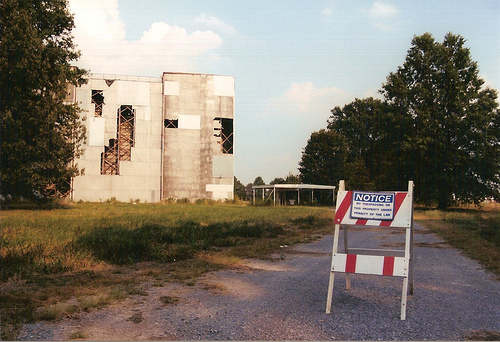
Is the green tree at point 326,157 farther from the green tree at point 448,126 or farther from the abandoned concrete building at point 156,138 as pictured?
the green tree at point 448,126

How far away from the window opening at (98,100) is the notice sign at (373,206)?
172ft

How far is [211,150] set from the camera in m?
56.4

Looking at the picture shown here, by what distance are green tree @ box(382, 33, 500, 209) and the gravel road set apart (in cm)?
3739

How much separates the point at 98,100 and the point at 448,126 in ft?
130

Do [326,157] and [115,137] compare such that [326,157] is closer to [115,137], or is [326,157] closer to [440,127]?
[440,127]

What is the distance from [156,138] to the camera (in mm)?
55188

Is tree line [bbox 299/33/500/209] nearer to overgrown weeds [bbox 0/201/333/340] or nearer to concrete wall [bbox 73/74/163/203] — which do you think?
concrete wall [bbox 73/74/163/203]

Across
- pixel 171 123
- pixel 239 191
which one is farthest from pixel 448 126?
pixel 239 191

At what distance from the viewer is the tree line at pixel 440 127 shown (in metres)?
43.6

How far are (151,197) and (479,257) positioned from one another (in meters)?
45.9

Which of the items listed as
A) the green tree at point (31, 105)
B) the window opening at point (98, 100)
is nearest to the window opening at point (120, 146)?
the window opening at point (98, 100)

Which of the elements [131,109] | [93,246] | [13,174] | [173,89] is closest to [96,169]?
[131,109]

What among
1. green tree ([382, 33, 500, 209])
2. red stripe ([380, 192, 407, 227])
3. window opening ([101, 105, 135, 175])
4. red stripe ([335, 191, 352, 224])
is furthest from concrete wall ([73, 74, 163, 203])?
red stripe ([380, 192, 407, 227])

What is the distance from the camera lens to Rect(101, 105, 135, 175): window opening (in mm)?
54281
